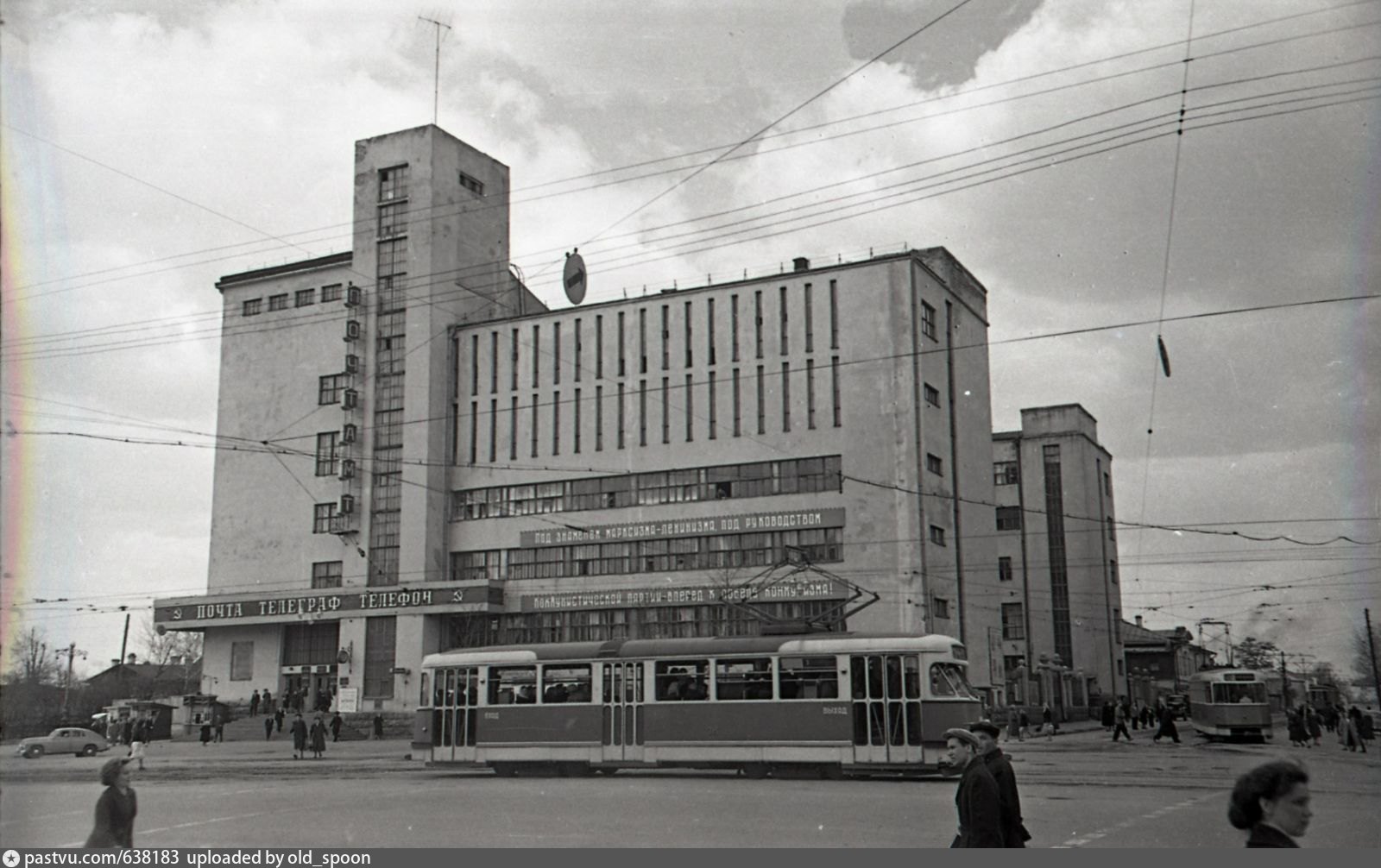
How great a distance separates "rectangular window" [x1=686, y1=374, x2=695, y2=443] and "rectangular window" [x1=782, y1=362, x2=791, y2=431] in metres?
3.74

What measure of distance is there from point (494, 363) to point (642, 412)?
7.63 meters

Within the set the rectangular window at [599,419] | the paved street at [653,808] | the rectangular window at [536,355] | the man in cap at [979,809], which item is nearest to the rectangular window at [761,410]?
the rectangular window at [599,419]

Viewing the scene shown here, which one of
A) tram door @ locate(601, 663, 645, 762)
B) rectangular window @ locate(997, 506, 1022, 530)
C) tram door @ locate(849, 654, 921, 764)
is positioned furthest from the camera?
rectangular window @ locate(997, 506, 1022, 530)

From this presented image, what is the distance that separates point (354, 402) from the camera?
2188 inches


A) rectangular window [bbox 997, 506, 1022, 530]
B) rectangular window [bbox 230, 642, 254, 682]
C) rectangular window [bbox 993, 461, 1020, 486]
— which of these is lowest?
rectangular window [bbox 230, 642, 254, 682]

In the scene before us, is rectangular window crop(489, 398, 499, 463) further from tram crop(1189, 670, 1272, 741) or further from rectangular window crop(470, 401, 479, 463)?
tram crop(1189, 670, 1272, 741)

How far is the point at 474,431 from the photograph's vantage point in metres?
54.7

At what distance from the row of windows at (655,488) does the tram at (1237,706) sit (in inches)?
571

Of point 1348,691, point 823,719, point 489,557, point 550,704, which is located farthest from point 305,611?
point 1348,691

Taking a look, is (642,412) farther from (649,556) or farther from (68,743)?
(68,743)

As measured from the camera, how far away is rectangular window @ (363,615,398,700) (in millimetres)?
53312

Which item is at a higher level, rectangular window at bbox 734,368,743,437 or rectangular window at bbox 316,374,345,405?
rectangular window at bbox 316,374,345,405

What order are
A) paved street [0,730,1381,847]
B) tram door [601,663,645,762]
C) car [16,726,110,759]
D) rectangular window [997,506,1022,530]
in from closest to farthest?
paved street [0,730,1381,847] < tram door [601,663,645,762] < car [16,726,110,759] < rectangular window [997,506,1022,530]

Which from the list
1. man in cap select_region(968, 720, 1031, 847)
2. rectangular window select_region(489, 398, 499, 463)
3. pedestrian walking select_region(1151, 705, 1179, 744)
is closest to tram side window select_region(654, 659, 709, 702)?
man in cap select_region(968, 720, 1031, 847)
